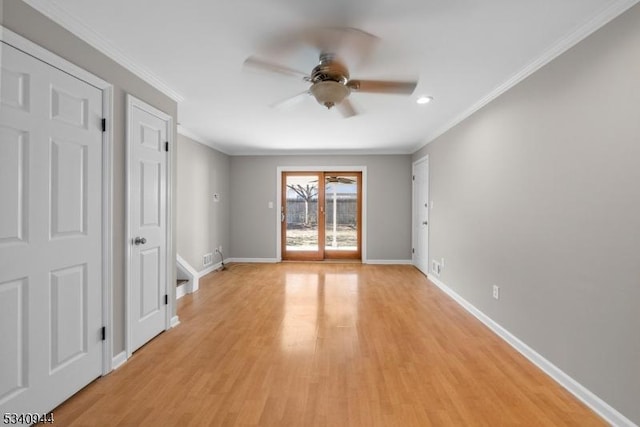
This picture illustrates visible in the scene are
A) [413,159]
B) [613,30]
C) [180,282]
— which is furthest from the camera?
[413,159]

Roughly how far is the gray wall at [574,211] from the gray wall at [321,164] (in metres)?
2.95

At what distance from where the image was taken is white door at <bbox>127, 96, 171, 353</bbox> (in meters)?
2.37

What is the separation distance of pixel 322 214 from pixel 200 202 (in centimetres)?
246

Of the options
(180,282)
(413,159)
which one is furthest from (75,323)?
(413,159)

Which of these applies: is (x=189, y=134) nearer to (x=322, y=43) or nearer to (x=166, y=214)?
(x=166, y=214)

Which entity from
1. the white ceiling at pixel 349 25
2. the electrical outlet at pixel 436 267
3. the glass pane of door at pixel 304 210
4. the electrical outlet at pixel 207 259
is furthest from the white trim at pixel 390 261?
the white ceiling at pixel 349 25

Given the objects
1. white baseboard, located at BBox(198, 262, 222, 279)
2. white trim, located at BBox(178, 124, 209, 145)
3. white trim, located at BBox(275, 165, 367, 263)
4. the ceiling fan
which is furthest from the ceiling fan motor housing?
white trim, located at BBox(275, 165, 367, 263)

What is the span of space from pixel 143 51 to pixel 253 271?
156 inches

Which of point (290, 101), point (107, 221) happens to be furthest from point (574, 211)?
point (107, 221)

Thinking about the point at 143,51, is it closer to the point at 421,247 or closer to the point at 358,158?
the point at 358,158

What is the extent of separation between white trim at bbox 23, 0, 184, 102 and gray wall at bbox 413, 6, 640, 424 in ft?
10.3

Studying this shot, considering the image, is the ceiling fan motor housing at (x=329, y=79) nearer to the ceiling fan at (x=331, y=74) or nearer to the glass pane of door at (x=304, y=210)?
the ceiling fan at (x=331, y=74)

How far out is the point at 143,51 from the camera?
2.18 metres

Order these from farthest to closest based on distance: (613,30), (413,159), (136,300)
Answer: (413,159), (136,300), (613,30)
